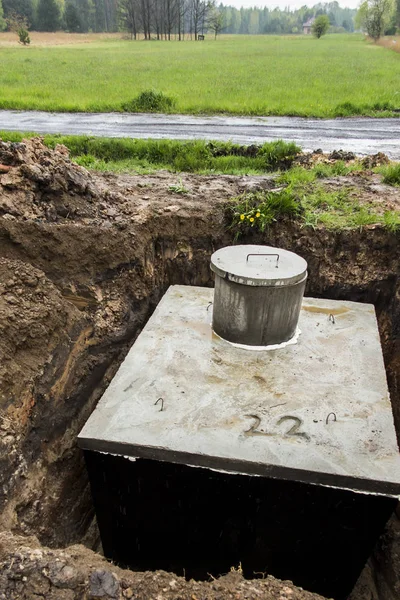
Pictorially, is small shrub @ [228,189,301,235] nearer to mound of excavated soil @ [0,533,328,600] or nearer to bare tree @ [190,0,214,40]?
mound of excavated soil @ [0,533,328,600]

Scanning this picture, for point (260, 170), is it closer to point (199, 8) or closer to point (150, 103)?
point (150, 103)

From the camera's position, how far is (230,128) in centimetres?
1325

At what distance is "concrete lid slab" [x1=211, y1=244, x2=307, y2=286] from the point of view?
15.7 ft

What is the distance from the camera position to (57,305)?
208 inches

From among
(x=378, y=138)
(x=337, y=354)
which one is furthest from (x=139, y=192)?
(x=378, y=138)

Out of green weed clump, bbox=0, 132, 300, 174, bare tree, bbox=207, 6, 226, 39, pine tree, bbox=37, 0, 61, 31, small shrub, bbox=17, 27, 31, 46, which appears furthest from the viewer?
bare tree, bbox=207, 6, 226, 39

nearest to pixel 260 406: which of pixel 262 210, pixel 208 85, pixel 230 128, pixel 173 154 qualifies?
pixel 262 210

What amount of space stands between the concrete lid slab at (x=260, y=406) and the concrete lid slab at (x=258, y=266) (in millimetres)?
921

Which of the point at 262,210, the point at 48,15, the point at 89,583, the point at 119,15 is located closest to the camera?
the point at 89,583

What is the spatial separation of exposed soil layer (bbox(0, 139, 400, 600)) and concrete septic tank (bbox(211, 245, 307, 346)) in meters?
1.52

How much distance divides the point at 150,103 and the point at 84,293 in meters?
12.7

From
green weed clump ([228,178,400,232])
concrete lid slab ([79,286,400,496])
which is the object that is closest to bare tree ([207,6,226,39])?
green weed clump ([228,178,400,232])

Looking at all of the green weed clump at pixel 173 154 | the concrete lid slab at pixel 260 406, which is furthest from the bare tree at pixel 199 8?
the concrete lid slab at pixel 260 406

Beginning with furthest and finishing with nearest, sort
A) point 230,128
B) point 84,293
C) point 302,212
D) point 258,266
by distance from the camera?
point 230,128
point 302,212
point 84,293
point 258,266
